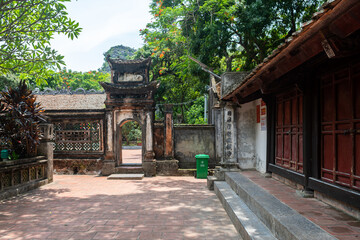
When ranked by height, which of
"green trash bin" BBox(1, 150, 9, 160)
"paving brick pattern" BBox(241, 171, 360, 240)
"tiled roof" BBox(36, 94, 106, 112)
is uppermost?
"tiled roof" BBox(36, 94, 106, 112)

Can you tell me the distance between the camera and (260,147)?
8.53 m

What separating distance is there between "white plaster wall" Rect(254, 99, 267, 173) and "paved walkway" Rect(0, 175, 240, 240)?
5.59 feet

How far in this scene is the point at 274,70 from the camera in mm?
4605

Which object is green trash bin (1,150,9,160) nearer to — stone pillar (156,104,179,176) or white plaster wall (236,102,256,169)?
stone pillar (156,104,179,176)

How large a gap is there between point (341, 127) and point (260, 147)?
4.40 meters

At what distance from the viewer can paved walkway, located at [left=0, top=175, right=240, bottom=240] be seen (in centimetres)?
511

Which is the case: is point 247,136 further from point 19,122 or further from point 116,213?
point 19,122

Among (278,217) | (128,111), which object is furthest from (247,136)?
(128,111)

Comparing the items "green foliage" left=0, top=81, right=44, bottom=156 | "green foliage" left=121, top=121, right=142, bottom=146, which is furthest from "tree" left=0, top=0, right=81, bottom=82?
"green foliage" left=121, top=121, right=142, bottom=146

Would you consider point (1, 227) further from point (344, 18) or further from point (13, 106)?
point (344, 18)

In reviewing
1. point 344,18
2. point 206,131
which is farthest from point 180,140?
point 344,18

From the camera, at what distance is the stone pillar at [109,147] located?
12.5m

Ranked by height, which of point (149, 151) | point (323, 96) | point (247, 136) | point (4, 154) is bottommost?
point (149, 151)

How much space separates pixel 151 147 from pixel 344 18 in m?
10.5
